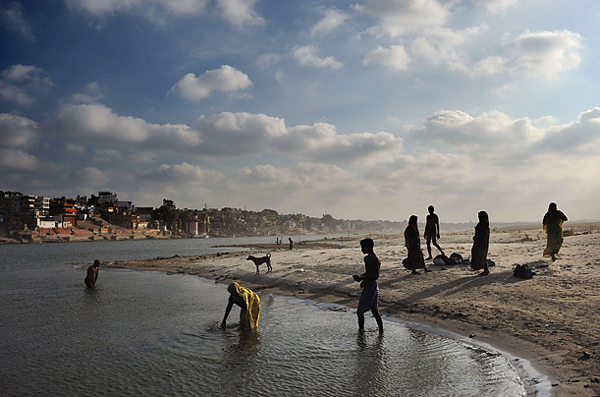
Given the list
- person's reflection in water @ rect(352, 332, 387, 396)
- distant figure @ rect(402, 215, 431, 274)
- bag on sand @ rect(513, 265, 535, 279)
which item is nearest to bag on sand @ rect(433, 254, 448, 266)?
distant figure @ rect(402, 215, 431, 274)

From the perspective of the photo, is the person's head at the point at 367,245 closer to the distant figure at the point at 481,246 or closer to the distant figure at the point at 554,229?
the distant figure at the point at 481,246

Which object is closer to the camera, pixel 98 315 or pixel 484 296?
pixel 484 296

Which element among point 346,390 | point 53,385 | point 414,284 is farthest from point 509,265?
point 53,385

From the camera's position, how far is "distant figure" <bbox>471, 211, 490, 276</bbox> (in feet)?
48.8

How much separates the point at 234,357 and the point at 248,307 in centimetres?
224

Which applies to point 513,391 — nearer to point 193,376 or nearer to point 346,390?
point 346,390

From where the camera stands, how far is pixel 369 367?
23.7 ft

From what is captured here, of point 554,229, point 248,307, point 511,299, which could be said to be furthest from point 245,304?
point 554,229

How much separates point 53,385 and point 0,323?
25.7 ft

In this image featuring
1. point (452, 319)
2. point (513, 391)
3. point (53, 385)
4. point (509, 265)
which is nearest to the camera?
point (513, 391)

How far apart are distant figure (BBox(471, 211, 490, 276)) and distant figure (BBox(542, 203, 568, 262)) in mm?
3036

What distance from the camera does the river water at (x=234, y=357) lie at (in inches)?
251

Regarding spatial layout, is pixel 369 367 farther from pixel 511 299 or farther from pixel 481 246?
pixel 481 246

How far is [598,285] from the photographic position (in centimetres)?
1142
